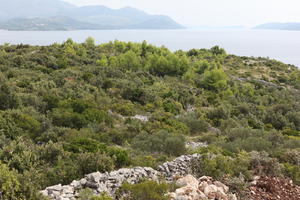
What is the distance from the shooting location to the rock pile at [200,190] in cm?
612

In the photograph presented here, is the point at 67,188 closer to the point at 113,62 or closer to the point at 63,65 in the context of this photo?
the point at 63,65

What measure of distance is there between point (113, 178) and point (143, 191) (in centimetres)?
106

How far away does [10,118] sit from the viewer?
11227 mm

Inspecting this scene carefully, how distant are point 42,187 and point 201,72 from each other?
37575mm

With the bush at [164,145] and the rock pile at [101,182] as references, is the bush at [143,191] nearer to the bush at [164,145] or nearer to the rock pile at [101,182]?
the rock pile at [101,182]

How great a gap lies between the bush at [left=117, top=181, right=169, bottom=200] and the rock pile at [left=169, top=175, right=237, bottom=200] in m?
0.30

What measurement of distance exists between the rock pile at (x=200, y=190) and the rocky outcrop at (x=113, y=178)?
0.58 meters

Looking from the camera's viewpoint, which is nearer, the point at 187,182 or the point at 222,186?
the point at 187,182

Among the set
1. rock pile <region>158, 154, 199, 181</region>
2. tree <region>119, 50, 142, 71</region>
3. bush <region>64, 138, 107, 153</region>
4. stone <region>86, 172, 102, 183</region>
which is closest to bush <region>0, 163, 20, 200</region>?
stone <region>86, 172, 102, 183</region>

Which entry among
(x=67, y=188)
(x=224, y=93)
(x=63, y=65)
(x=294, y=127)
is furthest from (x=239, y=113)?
(x=63, y=65)

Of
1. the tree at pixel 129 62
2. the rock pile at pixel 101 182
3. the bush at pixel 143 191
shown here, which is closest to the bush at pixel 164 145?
the rock pile at pixel 101 182

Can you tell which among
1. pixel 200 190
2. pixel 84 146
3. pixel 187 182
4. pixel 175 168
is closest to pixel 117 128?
pixel 84 146

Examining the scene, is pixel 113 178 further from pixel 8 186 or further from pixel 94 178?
pixel 8 186

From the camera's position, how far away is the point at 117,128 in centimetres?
1413
